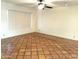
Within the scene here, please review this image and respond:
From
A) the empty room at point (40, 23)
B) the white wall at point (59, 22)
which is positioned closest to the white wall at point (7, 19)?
the empty room at point (40, 23)

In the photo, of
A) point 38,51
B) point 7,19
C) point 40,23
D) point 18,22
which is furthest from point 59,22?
point 38,51

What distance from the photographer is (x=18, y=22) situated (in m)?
7.52

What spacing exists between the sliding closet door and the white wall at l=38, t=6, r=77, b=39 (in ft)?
3.40

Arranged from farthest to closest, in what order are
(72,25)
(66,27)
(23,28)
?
1. (23,28)
2. (66,27)
3. (72,25)

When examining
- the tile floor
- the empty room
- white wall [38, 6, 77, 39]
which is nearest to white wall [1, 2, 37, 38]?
the empty room

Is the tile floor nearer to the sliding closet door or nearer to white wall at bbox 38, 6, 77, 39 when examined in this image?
white wall at bbox 38, 6, 77, 39

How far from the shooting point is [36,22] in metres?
9.08

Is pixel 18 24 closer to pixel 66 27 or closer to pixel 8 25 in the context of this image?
pixel 8 25

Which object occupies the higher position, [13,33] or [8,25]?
[8,25]

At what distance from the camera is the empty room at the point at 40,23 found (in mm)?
5445

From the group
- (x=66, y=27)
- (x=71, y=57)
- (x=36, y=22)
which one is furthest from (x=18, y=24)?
(x=71, y=57)

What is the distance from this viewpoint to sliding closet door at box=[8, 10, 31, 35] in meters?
6.76

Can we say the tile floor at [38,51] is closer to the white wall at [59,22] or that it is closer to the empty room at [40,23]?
the empty room at [40,23]

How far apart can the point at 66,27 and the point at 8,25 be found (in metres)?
3.49
